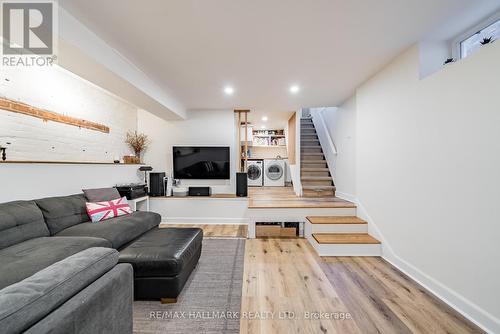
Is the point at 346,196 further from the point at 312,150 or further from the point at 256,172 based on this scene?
the point at 256,172

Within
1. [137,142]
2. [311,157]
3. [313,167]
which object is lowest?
[313,167]

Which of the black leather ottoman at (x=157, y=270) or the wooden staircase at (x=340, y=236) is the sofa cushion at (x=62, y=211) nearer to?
the black leather ottoman at (x=157, y=270)

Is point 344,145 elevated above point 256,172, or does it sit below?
above

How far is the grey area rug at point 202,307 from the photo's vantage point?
146 cm

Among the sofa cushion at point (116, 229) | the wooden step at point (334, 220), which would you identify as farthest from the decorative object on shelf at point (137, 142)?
the wooden step at point (334, 220)

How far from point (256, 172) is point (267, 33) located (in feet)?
16.2

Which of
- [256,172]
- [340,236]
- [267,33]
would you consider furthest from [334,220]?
[256,172]

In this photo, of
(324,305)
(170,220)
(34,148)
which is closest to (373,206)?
(324,305)

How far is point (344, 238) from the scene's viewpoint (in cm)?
277

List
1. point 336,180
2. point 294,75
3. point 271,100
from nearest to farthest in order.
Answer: point 294,75, point 271,100, point 336,180

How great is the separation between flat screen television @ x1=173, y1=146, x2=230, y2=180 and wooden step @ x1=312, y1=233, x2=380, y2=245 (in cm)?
231

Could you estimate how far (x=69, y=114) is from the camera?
2.82m

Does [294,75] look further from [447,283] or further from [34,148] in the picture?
[34,148]

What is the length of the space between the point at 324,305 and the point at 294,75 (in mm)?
2669
